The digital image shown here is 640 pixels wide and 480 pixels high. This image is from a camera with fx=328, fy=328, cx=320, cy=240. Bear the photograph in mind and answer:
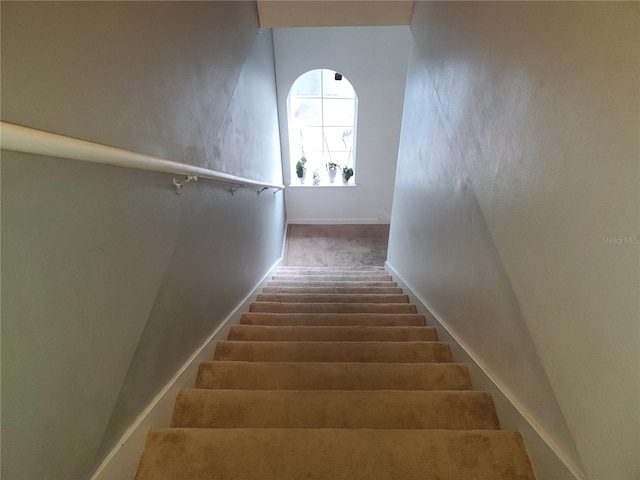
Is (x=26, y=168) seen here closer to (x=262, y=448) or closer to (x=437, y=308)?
(x=262, y=448)

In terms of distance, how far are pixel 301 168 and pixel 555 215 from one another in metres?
5.49

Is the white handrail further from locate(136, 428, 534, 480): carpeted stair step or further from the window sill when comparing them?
the window sill

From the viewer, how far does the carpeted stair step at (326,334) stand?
1.96 metres

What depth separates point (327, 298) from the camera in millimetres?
2867

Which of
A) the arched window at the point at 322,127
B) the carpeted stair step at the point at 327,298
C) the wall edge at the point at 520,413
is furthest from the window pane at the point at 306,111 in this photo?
the wall edge at the point at 520,413

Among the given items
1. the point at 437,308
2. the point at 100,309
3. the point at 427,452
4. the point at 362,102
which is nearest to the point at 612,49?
the point at 427,452

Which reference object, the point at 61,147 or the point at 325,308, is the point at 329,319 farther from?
the point at 61,147

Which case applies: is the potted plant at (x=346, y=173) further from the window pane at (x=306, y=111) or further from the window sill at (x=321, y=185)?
the window pane at (x=306, y=111)

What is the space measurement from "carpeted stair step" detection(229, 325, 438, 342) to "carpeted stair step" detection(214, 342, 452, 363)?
0.19 meters

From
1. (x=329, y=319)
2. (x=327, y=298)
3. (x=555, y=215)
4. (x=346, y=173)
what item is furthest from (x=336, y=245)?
(x=555, y=215)

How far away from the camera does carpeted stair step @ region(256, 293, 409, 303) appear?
9.21 ft

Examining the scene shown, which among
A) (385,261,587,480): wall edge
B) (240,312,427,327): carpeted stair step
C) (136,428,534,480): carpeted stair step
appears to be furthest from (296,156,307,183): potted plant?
(136,428,534,480): carpeted stair step

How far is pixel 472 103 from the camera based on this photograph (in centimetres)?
153

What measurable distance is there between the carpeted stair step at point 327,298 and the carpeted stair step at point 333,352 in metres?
1.01
